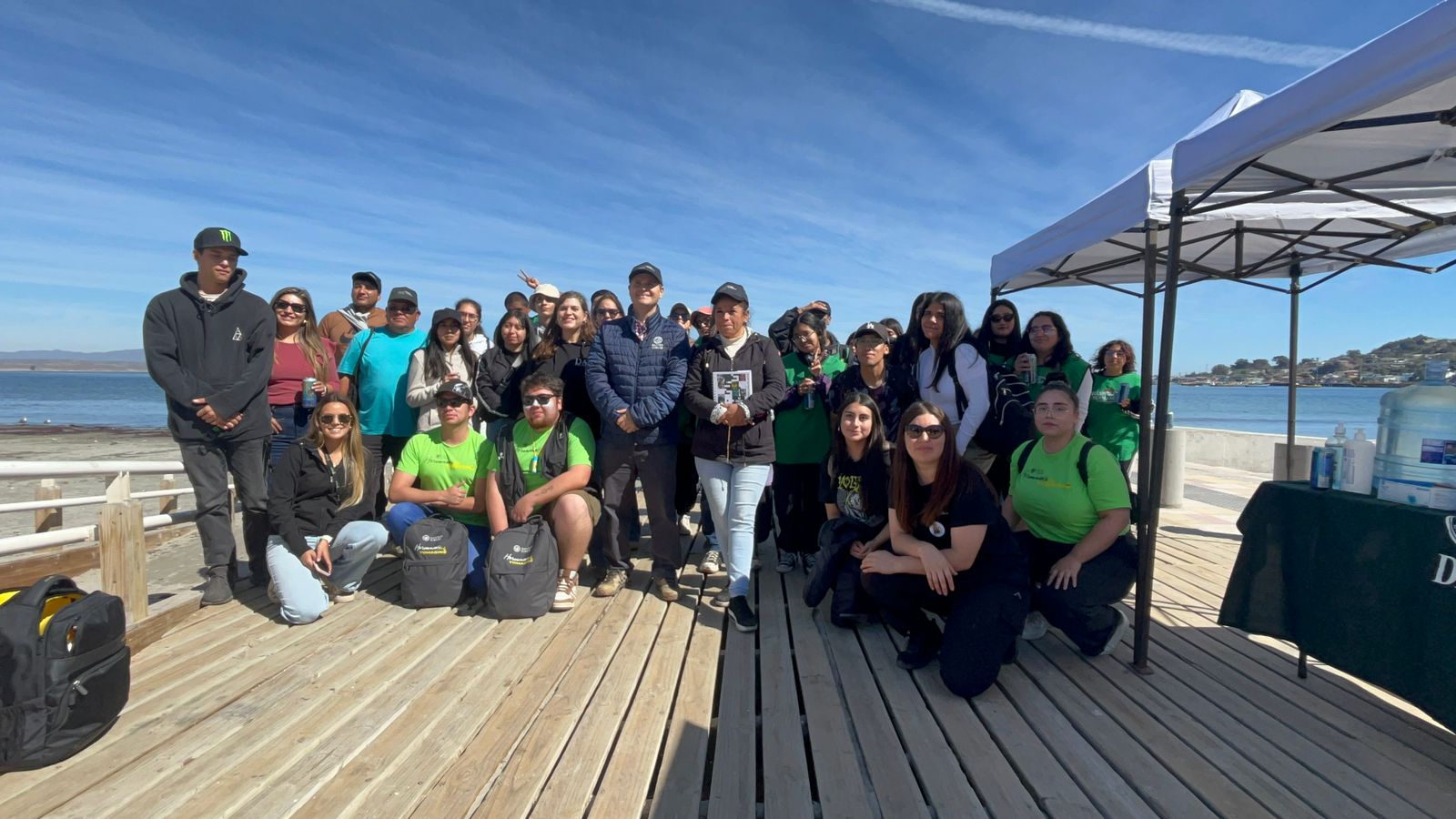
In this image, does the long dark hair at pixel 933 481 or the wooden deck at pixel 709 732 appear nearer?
the wooden deck at pixel 709 732

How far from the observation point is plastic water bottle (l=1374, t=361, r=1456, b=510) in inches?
92.2

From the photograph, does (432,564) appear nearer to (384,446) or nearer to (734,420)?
(384,446)

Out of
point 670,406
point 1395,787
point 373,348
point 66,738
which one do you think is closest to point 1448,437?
point 1395,787

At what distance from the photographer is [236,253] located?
12.3 feet

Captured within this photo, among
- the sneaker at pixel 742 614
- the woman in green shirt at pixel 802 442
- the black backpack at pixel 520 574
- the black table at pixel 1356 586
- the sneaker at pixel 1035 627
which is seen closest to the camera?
the black table at pixel 1356 586

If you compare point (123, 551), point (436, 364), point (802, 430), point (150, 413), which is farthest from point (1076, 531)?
point (150, 413)

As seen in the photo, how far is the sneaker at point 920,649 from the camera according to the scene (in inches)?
119

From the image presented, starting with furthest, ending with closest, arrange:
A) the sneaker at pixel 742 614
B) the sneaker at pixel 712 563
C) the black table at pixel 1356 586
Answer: the sneaker at pixel 712 563, the sneaker at pixel 742 614, the black table at pixel 1356 586

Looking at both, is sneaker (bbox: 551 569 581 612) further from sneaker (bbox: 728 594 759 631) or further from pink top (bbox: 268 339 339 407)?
pink top (bbox: 268 339 339 407)

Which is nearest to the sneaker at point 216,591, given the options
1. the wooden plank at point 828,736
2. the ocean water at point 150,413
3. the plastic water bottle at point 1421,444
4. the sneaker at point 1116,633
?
the wooden plank at point 828,736

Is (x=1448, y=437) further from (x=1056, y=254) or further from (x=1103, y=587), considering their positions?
(x=1056, y=254)

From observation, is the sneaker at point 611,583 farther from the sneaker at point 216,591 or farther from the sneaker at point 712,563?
the sneaker at point 216,591

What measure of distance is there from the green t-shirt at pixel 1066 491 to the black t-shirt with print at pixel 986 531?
0.36 metres

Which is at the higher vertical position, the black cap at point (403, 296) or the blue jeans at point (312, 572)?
the black cap at point (403, 296)
